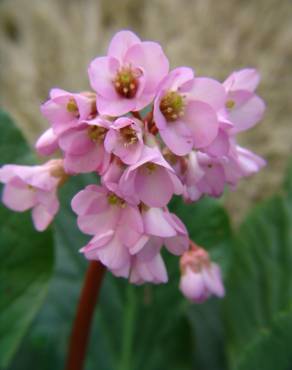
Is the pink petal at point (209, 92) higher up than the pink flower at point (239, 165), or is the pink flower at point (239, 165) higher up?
the pink petal at point (209, 92)

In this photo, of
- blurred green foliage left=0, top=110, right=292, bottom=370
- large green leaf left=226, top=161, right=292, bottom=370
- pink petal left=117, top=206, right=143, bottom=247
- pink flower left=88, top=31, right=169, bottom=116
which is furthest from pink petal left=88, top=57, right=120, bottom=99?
large green leaf left=226, top=161, right=292, bottom=370

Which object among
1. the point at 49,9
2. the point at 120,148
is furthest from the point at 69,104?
the point at 49,9

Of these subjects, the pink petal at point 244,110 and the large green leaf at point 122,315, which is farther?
the large green leaf at point 122,315

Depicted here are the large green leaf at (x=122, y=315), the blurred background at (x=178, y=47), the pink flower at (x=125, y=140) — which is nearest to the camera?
the pink flower at (x=125, y=140)

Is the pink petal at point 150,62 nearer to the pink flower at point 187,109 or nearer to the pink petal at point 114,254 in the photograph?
the pink flower at point 187,109

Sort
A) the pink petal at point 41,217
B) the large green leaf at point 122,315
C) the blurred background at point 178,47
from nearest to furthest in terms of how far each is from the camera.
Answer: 1. the pink petal at point 41,217
2. the large green leaf at point 122,315
3. the blurred background at point 178,47

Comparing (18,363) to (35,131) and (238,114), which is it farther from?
(35,131)

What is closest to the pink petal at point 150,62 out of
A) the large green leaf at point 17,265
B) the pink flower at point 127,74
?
the pink flower at point 127,74

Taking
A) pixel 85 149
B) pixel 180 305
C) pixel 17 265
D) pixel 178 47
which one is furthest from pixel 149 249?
pixel 178 47
